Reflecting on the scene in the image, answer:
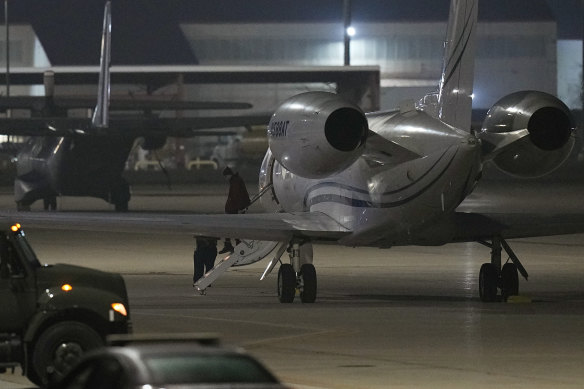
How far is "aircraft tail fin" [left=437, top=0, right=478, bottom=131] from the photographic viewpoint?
22234mm

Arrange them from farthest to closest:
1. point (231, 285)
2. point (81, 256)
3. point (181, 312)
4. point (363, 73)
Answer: point (363, 73), point (81, 256), point (231, 285), point (181, 312)

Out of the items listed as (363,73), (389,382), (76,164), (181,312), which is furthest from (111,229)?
Result: (363,73)

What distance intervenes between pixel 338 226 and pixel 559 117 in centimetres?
366

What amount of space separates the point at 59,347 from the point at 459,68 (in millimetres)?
10381

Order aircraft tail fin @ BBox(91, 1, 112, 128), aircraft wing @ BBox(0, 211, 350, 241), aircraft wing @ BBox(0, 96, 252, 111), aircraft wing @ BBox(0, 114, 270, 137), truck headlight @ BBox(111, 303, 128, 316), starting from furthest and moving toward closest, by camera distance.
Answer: aircraft wing @ BBox(0, 96, 252, 111) → aircraft wing @ BBox(0, 114, 270, 137) → aircraft tail fin @ BBox(91, 1, 112, 128) → aircraft wing @ BBox(0, 211, 350, 241) → truck headlight @ BBox(111, 303, 128, 316)

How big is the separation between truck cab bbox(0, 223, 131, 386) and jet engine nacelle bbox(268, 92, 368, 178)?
7.92 meters

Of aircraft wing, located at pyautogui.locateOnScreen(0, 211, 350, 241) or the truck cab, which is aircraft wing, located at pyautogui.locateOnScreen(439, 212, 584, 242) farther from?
the truck cab

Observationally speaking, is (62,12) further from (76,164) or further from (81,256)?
(81,256)

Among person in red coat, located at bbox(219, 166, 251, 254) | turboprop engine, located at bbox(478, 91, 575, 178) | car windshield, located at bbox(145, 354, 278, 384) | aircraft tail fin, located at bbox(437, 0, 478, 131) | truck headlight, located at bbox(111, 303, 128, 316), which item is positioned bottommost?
truck headlight, located at bbox(111, 303, 128, 316)

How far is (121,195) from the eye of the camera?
51.3m

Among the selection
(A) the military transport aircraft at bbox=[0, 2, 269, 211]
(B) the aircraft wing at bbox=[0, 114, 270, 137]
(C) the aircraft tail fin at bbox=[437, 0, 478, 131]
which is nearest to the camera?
(C) the aircraft tail fin at bbox=[437, 0, 478, 131]

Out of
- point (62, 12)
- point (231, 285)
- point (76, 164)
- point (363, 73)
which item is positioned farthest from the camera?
point (62, 12)

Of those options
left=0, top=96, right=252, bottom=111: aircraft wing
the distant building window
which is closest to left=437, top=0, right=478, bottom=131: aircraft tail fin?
left=0, top=96, right=252, bottom=111: aircraft wing

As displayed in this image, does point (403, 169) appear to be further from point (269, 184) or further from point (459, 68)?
point (269, 184)
